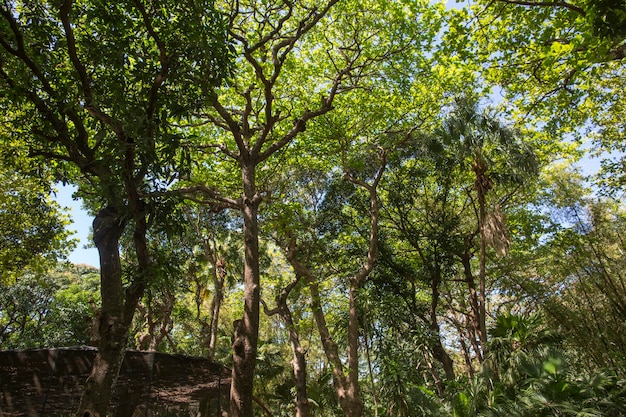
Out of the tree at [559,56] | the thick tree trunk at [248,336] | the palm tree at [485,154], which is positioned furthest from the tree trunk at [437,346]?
the thick tree trunk at [248,336]

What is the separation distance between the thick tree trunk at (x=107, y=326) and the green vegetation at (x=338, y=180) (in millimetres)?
21

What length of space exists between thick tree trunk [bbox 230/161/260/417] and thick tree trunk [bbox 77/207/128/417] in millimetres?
1953

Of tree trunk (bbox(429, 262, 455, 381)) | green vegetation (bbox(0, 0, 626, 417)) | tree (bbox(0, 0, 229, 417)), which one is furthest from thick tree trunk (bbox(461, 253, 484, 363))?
tree (bbox(0, 0, 229, 417))

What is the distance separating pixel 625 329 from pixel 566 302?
2.73 m

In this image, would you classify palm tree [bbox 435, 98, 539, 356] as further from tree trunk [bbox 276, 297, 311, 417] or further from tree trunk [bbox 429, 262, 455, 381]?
tree trunk [bbox 276, 297, 311, 417]

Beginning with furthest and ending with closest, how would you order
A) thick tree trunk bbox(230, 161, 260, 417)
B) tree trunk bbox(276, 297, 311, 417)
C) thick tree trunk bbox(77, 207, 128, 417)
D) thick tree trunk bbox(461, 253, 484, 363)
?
1. thick tree trunk bbox(461, 253, 484, 363)
2. tree trunk bbox(276, 297, 311, 417)
3. thick tree trunk bbox(230, 161, 260, 417)
4. thick tree trunk bbox(77, 207, 128, 417)

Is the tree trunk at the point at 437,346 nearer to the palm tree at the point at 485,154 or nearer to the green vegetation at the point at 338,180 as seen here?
the green vegetation at the point at 338,180

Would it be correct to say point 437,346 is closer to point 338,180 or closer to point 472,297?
point 472,297

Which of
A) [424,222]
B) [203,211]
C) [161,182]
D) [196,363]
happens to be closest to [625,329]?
[424,222]

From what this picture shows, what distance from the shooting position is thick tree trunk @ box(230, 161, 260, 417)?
5.68 meters

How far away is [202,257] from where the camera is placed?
54.2ft

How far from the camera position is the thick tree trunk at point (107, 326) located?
3.94 metres

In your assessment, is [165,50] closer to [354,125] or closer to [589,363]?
[354,125]

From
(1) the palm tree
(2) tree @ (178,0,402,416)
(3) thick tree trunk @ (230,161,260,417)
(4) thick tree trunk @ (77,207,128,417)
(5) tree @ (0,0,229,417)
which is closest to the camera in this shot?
(4) thick tree trunk @ (77,207,128,417)
